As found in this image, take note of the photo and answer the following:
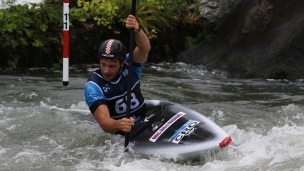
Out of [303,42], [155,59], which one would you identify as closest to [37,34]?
[155,59]

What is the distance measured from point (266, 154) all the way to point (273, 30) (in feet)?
18.0

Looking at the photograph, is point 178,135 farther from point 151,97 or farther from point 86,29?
point 86,29

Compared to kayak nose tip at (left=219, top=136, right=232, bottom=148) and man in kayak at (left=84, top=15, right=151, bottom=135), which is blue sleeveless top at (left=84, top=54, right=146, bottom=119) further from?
kayak nose tip at (left=219, top=136, right=232, bottom=148)

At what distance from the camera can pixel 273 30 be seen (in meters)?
10.8

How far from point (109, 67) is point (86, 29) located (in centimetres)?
573

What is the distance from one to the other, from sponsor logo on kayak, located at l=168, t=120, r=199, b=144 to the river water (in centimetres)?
22

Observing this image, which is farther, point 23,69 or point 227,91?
point 23,69

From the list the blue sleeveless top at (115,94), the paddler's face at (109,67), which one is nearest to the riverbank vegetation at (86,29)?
Answer: the blue sleeveless top at (115,94)

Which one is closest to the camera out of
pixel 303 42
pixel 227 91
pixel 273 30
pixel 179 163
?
pixel 179 163

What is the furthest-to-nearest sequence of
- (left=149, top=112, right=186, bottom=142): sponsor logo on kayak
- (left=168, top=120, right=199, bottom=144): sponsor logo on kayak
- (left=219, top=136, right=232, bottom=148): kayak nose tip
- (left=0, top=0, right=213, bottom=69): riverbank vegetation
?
(left=0, top=0, right=213, bottom=69): riverbank vegetation → (left=149, top=112, right=186, bottom=142): sponsor logo on kayak → (left=168, top=120, right=199, bottom=144): sponsor logo on kayak → (left=219, top=136, right=232, bottom=148): kayak nose tip

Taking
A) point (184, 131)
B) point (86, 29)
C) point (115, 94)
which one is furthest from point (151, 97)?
point (86, 29)

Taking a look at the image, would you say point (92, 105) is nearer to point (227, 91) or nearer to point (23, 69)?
point (227, 91)

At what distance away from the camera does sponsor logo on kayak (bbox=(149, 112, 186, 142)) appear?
19.1 feet

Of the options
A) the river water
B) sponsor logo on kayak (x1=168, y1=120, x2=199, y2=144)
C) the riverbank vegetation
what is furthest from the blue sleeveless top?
the riverbank vegetation
